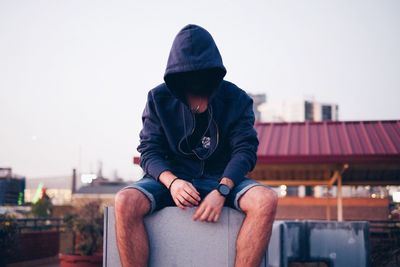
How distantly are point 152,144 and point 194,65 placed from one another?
48 centimetres

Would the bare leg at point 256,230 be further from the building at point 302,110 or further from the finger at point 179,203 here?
the building at point 302,110

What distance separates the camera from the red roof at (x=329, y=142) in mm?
8891

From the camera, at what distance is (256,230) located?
215 centimetres

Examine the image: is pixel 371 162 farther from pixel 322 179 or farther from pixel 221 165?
pixel 221 165

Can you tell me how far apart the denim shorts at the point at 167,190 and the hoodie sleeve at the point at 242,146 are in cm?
7

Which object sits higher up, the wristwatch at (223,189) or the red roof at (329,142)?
the red roof at (329,142)

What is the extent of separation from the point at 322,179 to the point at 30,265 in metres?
7.74

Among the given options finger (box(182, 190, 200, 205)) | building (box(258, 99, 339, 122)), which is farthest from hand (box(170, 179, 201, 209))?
building (box(258, 99, 339, 122))

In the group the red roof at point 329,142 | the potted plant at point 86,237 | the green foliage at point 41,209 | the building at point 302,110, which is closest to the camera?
the potted plant at point 86,237

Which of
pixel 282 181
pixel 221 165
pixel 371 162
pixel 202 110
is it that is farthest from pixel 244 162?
pixel 282 181

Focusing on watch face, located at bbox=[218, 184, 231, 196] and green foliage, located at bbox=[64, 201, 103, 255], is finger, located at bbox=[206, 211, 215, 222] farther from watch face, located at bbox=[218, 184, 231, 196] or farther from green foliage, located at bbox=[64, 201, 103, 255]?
green foliage, located at bbox=[64, 201, 103, 255]

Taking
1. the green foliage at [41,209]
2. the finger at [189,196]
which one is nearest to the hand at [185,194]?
the finger at [189,196]

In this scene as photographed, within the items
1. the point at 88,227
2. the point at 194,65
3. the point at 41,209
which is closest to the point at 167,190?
the point at 194,65

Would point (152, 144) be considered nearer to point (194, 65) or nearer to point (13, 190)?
point (194, 65)
